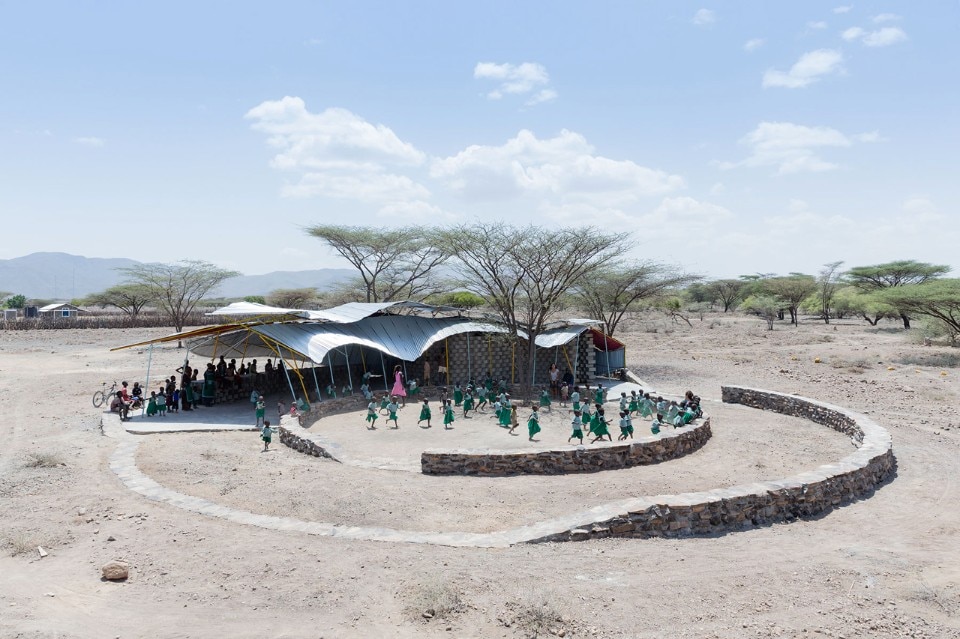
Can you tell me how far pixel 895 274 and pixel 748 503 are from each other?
174ft

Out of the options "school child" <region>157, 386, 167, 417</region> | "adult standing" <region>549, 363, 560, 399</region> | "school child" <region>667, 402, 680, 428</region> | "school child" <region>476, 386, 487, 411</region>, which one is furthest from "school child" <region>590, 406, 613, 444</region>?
"school child" <region>157, 386, 167, 417</region>

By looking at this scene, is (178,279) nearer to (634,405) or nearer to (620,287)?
(620,287)

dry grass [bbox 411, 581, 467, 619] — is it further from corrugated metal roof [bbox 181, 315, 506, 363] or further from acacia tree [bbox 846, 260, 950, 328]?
acacia tree [bbox 846, 260, 950, 328]

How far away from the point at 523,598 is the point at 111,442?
36.2ft

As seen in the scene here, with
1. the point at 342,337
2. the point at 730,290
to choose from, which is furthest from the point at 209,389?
the point at 730,290

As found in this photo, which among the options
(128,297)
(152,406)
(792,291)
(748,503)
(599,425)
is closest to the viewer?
(748,503)

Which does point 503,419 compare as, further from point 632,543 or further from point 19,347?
point 19,347

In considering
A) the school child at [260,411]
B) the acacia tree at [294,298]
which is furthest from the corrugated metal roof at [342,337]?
the acacia tree at [294,298]

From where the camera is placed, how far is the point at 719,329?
161ft

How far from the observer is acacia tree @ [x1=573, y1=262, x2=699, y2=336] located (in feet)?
109

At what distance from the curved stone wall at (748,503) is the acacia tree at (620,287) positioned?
68.8 ft

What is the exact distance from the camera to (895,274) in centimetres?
5122

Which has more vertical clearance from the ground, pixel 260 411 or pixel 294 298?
pixel 294 298

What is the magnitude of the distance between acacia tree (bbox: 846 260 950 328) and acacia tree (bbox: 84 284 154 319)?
6209 centimetres
